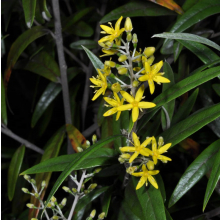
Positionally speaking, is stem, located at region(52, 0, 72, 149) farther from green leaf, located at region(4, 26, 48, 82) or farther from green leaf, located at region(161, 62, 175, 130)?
green leaf, located at region(161, 62, 175, 130)

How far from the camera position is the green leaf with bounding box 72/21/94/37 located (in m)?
1.28

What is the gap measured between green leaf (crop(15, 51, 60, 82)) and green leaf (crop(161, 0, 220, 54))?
499 mm

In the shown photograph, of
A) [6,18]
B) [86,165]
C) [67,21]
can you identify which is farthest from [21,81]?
[86,165]

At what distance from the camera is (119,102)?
2.33 ft

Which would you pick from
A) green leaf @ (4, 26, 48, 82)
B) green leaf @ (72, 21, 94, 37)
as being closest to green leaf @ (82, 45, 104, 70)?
green leaf @ (4, 26, 48, 82)

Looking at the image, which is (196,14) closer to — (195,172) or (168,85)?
(168,85)

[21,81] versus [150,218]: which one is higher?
[21,81]

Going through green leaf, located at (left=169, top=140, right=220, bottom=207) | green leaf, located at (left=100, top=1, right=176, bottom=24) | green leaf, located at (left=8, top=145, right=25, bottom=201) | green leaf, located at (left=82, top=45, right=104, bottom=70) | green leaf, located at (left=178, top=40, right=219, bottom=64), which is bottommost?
green leaf, located at (left=8, top=145, right=25, bottom=201)

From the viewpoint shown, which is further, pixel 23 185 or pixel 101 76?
pixel 23 185

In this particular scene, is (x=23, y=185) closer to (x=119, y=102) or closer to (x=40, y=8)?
(x=40, y=8)

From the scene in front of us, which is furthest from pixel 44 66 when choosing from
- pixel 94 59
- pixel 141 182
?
pixel 141 182

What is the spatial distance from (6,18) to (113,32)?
78 centimetres

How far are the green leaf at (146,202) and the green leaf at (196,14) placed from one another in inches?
18.2

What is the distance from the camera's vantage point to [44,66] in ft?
4.12
